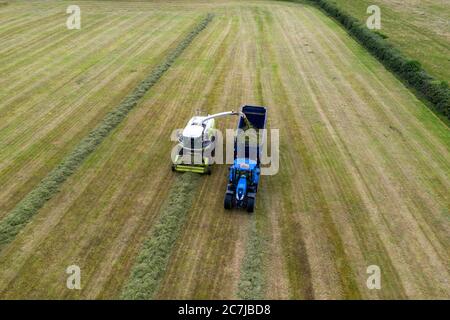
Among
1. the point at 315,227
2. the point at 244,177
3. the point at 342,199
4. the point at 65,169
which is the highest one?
the point at 244,177

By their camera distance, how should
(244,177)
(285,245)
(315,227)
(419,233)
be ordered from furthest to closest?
1. (244,177)
2. (315,227)
3. (419,233)
4. (285,245)

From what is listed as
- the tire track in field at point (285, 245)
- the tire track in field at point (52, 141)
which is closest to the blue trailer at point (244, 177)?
the tire track in field at point (285, 245)

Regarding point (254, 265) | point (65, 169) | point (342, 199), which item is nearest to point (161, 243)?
point (254, 265)

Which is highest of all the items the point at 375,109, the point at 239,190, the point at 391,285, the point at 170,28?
the point at 170,28

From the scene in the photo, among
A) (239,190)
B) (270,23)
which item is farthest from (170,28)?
(239,190)

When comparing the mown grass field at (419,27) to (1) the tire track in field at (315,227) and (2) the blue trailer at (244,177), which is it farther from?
(2) the blue trailer at (244,177)

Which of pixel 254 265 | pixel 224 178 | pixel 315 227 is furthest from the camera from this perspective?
pixel 224 178

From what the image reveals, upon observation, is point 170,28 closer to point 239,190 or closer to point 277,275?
point 239,190

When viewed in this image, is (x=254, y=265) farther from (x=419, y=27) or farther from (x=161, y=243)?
(x=419, y=27)
